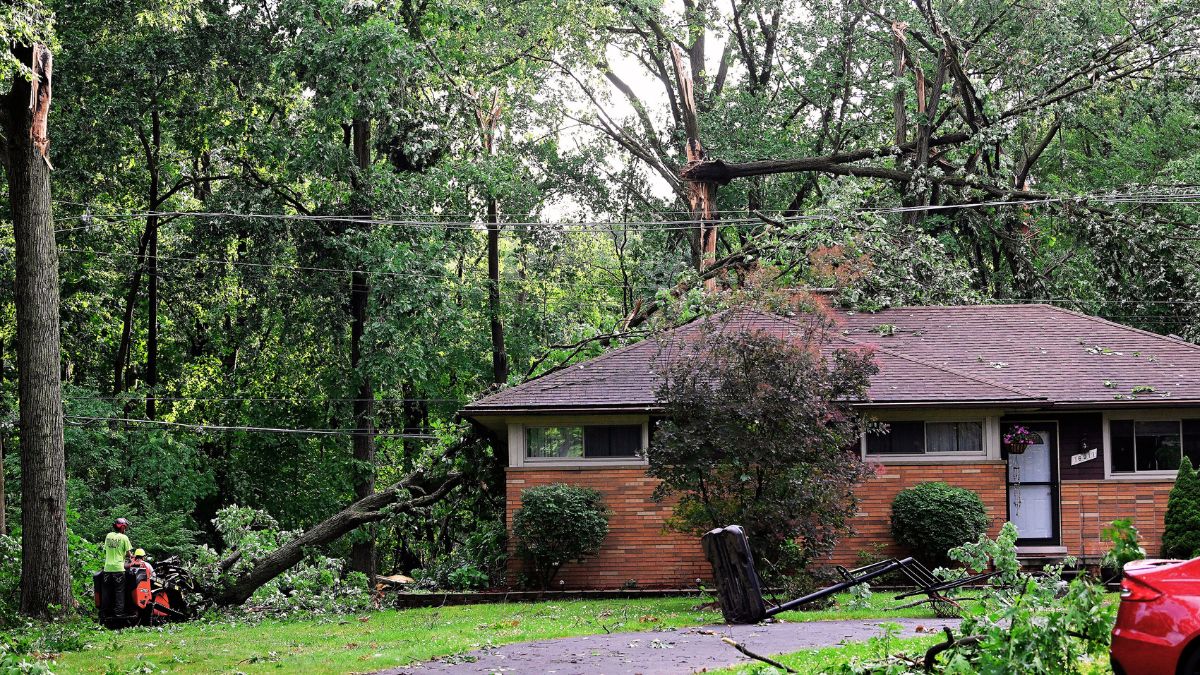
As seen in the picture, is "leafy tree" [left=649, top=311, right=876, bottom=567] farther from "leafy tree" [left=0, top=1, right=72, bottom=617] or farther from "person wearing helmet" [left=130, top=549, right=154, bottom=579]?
"leafy tree" [left=0, top=1, right=72, bottom=617]

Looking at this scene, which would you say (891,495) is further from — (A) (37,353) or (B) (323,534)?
(A) (37,353)

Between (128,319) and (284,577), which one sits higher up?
(128,319)

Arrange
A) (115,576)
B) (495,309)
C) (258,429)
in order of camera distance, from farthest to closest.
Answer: (495,309)
(258,429)
(115,576)

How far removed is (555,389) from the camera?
20375 mm

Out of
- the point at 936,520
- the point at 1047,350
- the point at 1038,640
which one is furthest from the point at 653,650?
the point at 1047,350

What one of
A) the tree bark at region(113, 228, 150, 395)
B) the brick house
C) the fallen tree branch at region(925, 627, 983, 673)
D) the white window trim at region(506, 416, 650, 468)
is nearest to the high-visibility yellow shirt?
the brick house

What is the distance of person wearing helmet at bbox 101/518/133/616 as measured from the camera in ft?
59.3

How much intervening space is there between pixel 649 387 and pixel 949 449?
16.2ft

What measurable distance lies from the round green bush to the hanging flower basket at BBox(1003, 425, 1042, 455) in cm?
116

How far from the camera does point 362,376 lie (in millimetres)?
28703

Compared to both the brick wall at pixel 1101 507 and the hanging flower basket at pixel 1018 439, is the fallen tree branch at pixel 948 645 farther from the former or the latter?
the brick wall at pixel 1101 507

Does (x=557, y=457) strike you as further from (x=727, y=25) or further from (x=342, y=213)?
(x=727, y=25)

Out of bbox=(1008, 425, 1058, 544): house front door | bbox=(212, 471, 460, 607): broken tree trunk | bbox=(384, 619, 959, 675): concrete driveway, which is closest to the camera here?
bbox=(384, 619, 959, 675): concrete driveway

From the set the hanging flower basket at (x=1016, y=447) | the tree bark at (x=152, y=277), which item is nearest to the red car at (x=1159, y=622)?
the hanging flower basket at (x=1016, y=447)
